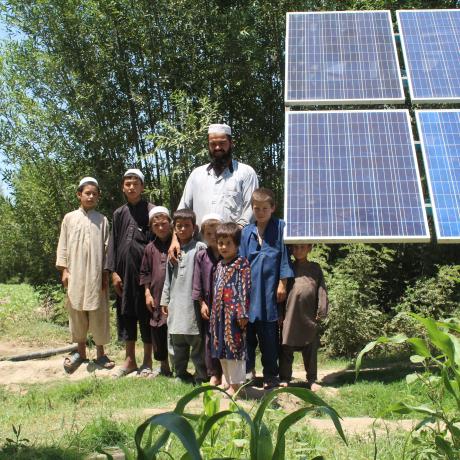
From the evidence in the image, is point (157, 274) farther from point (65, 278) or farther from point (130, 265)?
point (65, 278)

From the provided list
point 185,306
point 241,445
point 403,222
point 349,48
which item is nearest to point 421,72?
point 349,48

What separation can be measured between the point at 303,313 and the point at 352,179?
118 centimetres

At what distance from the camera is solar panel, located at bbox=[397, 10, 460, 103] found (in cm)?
647

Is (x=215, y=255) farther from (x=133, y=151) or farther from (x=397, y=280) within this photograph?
(x=133, y=151)

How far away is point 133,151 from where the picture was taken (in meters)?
11.0

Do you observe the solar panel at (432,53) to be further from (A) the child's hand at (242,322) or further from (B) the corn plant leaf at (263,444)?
(B) the corn plant leaf at (263,444)

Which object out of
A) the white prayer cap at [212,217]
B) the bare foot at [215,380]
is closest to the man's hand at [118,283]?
the white prayer cap at [212,217]

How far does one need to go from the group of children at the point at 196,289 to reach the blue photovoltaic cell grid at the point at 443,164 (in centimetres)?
114

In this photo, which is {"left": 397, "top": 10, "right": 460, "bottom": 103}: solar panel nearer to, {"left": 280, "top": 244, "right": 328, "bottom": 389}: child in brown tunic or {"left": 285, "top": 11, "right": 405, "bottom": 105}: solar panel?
{"left": 285, "top": 11, "right": 405, "bottom": 105}: solar panel

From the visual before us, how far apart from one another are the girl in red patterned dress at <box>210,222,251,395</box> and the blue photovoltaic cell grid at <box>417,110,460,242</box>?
1.57m

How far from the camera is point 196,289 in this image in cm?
591

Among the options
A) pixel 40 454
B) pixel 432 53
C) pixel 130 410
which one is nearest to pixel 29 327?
pixel 130 410

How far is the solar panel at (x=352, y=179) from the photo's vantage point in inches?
211

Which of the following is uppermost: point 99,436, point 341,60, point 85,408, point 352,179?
point 341,60
